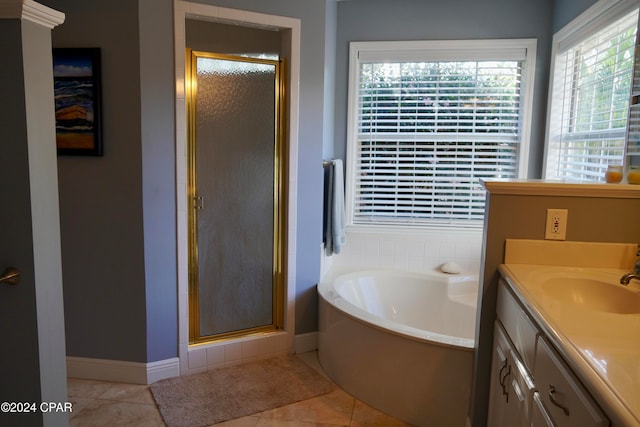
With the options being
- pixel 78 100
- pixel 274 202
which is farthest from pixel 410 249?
pixel 78 100

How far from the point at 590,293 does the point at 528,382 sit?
18.5 inches

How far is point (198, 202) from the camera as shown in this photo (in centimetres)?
296

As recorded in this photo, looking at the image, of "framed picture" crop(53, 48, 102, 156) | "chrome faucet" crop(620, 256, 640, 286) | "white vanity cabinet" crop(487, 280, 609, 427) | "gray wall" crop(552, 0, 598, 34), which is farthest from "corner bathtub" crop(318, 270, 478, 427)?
"gray wall" crop(552, 0, 598, 34)

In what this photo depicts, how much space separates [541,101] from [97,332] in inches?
128

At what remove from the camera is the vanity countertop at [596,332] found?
3.20 ft

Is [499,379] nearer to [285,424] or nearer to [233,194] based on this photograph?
[285,424]

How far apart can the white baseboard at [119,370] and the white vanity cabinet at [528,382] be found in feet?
5.93

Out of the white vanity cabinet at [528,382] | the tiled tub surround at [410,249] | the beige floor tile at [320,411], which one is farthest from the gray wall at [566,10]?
the beige floor tile at [320,411]

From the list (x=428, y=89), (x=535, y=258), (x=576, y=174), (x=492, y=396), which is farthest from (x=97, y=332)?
(x=576, y=174)

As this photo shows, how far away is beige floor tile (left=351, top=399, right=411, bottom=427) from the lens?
247 centimetres

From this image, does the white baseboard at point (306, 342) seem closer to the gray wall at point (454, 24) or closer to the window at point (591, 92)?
the gray wall at point (454, 24)

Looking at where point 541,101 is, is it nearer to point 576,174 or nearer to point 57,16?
point 576,174

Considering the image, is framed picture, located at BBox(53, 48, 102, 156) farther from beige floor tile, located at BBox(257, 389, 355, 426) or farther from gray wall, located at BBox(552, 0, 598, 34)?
gray wall, located at BBox(552, 0, 598, 34)

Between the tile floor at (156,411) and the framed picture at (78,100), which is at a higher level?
the framed picture at (78,100)
